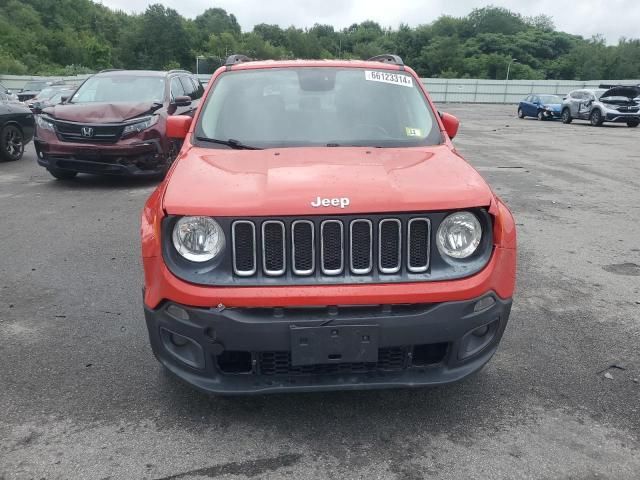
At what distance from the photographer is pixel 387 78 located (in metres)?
4.38

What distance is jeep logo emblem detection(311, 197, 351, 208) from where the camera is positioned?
2.73 metres

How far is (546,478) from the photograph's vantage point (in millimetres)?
2648

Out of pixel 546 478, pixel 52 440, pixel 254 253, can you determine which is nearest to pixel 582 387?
pixel 546 478

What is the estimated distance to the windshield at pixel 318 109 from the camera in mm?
3855

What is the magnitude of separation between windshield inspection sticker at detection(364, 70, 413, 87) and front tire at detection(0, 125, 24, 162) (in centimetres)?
989

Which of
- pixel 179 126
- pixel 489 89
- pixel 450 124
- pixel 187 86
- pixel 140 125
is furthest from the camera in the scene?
pixel 489 89

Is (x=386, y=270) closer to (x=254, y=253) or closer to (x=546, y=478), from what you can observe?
(x=254, y=253)

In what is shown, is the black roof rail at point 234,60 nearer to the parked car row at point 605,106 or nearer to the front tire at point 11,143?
the front tire at point 11,143

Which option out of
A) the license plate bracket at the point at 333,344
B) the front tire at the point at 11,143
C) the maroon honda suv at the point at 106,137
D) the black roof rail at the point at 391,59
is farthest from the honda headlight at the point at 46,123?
the license plate bracket at the point at 333,344

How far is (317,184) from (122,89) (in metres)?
8.24

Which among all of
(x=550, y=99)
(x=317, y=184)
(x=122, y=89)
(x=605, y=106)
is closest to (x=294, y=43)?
(x=550, y=99)

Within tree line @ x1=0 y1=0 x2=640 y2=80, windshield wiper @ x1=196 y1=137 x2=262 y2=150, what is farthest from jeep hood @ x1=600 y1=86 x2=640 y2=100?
tree line @ x1=0 y1=0 x2=640 y2=80

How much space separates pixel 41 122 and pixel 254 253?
7735mm

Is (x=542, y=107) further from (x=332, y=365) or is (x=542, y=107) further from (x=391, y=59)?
(x=332, y=365)
